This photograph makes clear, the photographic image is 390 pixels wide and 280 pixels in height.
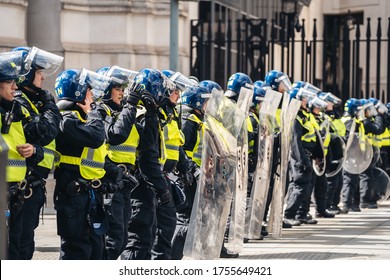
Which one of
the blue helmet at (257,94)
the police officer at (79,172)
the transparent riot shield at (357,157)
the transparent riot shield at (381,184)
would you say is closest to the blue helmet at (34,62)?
the police officer at (79,172)

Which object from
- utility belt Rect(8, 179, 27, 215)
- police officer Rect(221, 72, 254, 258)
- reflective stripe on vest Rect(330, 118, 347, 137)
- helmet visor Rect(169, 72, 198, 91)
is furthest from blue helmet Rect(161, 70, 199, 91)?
reflective stripe on vest Rect(330, 118, 347, 137)

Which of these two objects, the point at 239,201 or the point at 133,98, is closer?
the point at 133,98

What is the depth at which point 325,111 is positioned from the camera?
1969 cm

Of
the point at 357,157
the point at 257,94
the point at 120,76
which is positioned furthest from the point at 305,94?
the point at 120,76

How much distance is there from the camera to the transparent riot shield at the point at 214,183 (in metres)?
10.9

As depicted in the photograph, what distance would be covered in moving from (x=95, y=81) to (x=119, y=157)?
0.84m

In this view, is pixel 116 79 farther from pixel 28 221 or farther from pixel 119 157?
pixel 28 221

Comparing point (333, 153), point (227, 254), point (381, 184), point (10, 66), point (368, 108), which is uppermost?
point (10, 66)

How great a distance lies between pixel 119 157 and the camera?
34.3 feet

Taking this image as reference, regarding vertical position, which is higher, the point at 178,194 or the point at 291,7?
the point at 291,7

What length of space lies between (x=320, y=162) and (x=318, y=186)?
0.79m

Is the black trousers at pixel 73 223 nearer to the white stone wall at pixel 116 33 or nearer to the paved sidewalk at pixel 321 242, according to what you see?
the paved sidewalk at pixel 321 242

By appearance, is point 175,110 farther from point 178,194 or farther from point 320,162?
point 320,162
